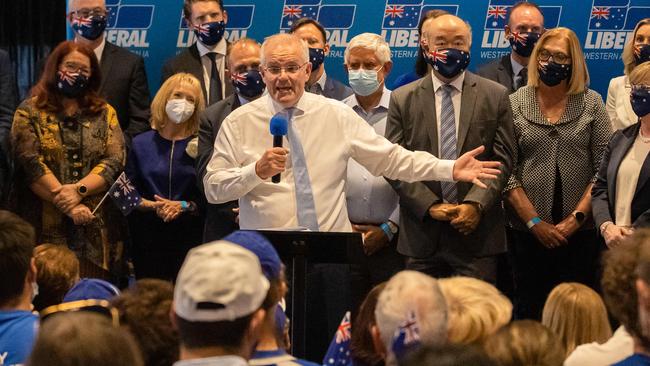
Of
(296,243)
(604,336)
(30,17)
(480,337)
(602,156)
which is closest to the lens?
(480,337)

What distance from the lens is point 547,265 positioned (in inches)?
278

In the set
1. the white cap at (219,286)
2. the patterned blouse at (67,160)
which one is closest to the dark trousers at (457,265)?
the patterned blouse at (67,160)

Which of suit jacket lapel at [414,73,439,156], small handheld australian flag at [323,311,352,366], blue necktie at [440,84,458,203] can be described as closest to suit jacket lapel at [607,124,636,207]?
blue necktie at [440,84,458,203]

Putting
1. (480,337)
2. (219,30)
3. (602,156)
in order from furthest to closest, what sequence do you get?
(219,30)
(602,156)
(480,337)

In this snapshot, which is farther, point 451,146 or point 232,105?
point 232,105

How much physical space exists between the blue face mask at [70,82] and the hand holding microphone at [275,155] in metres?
2.07

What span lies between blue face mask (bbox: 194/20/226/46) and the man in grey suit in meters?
1.73

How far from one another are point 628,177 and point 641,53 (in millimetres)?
971

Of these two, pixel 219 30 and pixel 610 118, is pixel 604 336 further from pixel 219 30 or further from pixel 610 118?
pixel 219 30

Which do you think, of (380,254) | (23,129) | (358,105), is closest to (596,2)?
(358,105)

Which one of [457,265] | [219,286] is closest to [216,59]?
[457,265]

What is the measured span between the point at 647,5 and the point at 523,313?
2500mm

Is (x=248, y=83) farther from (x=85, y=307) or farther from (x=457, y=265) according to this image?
(x=85, y=307)

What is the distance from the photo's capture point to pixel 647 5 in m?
8.21
